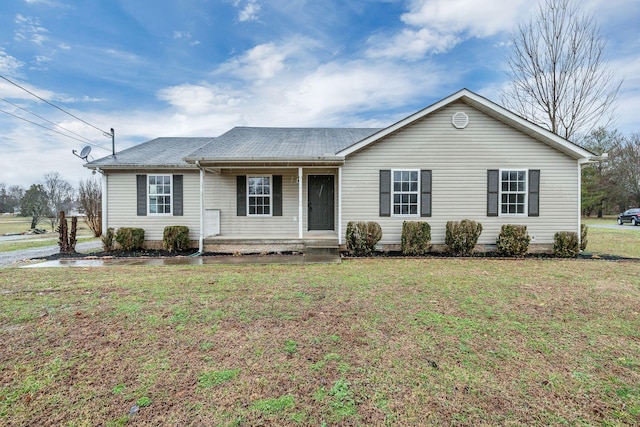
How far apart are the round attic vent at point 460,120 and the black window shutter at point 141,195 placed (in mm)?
10874

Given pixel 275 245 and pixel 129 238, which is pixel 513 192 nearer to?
pixel 275 245

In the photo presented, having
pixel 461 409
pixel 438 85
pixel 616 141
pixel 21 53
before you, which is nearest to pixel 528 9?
pixel 438 85

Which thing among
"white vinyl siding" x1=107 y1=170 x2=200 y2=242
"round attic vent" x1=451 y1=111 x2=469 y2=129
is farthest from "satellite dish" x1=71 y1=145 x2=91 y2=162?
"round attic vent" x1=451 y1=111 x2=469 y2=129

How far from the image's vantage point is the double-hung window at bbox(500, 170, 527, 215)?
9602 mm

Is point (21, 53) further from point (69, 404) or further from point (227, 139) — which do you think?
point (69, 404)

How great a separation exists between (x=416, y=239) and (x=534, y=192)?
167 inches

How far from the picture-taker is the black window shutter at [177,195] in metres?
10.6

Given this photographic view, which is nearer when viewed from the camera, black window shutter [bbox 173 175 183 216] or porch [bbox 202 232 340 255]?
porch [bbox 202 232 340 255]

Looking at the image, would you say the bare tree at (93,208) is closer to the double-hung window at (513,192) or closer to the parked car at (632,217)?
the double-hung window at (513,192)

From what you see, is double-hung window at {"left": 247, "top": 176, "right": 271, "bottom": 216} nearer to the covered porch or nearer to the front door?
the covered porch

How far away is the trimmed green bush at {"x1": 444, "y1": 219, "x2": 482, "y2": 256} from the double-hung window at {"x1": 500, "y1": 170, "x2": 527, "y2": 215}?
51.3 inches

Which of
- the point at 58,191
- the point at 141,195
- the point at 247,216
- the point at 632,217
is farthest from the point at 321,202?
the point at 58,191

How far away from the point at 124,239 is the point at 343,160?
7.92m

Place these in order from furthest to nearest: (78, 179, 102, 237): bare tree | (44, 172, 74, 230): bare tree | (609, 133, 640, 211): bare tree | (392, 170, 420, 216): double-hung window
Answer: (44, 172, 74, 230): bare tree
(609, 133, 640, 211): bare tree
(78, 179, 102, 237): bare tree
(392, 170, 420, 216): double-hung window
